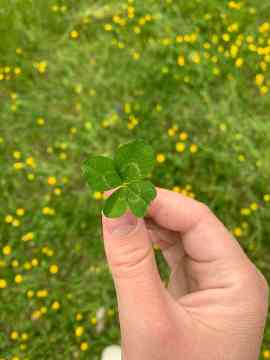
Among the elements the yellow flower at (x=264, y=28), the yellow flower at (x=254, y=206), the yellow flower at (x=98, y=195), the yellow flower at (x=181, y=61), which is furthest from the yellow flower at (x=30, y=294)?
the yellow flower at (x=264, y=28)

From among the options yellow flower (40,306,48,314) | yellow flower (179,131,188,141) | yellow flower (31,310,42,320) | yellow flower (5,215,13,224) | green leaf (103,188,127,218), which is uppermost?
green leaf (103,188,127,218)

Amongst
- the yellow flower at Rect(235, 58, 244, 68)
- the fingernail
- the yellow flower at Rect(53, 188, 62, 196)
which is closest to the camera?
the fingernail

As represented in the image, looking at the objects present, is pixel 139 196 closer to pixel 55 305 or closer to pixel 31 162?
pixel 55 305

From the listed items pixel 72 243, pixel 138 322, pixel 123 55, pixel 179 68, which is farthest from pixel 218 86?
pixel 138 322

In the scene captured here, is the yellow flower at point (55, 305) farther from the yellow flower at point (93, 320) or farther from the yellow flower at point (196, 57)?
the yellow flower at point (196, 57)

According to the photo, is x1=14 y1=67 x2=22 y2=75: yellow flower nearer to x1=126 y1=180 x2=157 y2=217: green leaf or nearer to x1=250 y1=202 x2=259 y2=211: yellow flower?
x1=250 y1=202 x2=259 y2=211: yellow flower

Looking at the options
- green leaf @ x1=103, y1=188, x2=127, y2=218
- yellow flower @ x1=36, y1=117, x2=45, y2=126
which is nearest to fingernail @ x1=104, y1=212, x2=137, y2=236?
green leaf @ x1=103, y1=188, x2=127, y2=218
